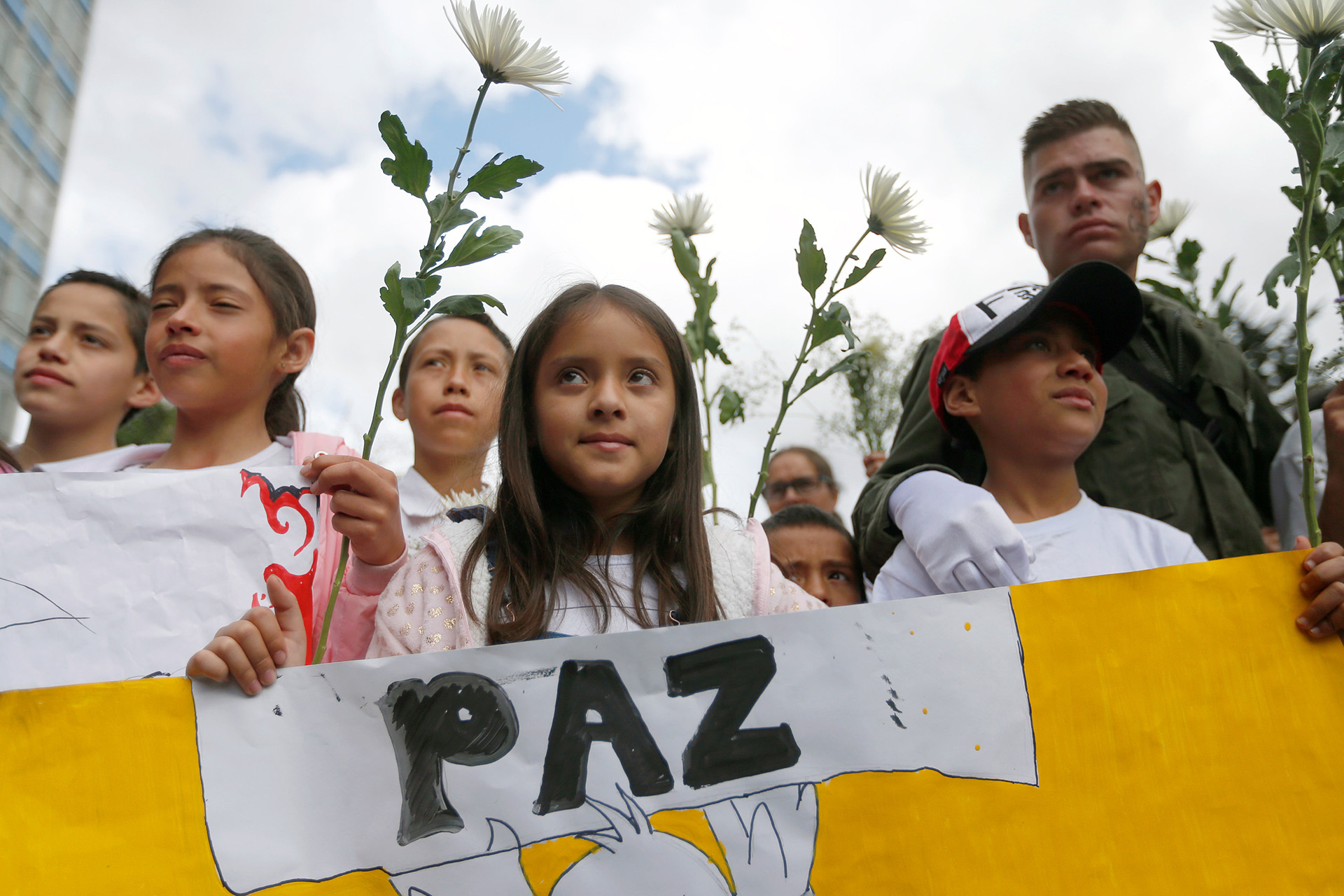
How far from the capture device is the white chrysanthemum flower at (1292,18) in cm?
136

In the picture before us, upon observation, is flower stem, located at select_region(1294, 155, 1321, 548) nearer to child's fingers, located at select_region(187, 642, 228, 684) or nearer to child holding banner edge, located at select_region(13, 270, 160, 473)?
child's fingers, located at select_region(187, 642, 228, 684)

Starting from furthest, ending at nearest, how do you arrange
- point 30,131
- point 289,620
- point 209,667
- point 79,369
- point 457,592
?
point 30,131 → point 79,369 → point 457,592 → point 289,620 → point 209,667

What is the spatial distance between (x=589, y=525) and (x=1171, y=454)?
4.61 feet

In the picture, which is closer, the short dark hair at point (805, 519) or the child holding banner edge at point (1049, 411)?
the child holding banner edge at point (1049, 411)

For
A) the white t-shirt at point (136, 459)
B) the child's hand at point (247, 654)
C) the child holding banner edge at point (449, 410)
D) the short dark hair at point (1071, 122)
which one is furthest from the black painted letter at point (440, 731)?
the short dark hair at point (1071, 122)

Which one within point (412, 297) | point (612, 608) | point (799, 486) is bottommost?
point (612, 608)

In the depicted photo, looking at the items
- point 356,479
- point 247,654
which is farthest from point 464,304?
point 247,654

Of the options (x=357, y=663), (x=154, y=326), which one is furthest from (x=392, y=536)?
(x=154, y=326)

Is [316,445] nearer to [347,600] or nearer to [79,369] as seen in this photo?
[347,600]

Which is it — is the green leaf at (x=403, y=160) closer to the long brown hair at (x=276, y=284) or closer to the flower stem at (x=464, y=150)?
the flower stem at (x=464, y=150)

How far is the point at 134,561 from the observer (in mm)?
1579

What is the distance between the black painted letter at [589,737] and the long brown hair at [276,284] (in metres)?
1.23

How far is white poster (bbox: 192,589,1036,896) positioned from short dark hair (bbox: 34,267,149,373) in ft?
5.54

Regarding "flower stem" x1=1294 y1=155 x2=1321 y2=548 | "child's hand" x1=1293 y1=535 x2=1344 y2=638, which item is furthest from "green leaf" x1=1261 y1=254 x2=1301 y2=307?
"child's hand" x1=1293 y1=535 x2=1344 y2=638
